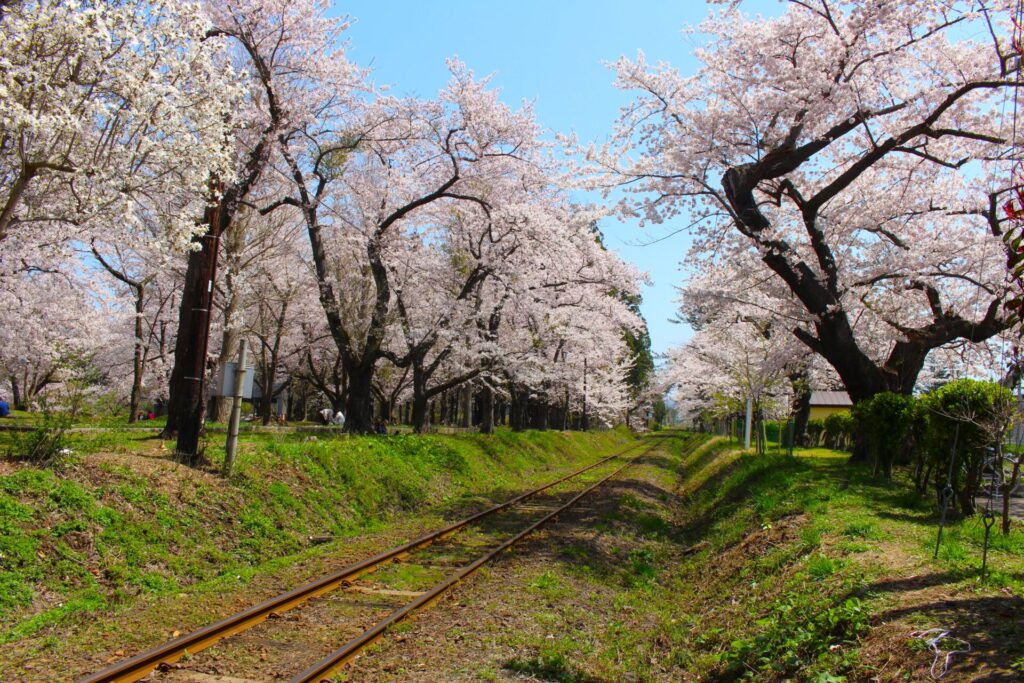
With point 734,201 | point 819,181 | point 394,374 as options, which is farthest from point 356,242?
point 394,374

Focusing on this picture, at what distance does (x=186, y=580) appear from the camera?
8672 millimetres

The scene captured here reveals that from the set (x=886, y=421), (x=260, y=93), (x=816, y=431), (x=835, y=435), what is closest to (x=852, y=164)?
(x=886, y=421)

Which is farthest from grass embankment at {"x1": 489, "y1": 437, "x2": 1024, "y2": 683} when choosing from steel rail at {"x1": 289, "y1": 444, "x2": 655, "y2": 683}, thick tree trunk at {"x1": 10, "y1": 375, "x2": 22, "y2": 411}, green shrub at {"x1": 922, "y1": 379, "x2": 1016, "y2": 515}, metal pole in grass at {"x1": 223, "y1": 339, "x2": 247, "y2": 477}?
thick tree trunk at {"x1": 10, "y1": 375, "x2": 22, "y2": 411}

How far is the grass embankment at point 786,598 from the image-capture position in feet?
17.8

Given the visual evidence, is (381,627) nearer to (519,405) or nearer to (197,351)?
(197,351)

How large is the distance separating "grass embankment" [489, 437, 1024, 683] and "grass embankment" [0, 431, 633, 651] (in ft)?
12.6

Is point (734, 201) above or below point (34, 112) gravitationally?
above

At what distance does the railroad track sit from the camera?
5801mm

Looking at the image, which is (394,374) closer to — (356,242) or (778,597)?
(356,242)

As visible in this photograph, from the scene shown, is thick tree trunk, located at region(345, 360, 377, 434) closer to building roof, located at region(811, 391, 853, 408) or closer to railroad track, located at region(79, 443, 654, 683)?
railroad track, located at region(79, 443, 654, 683)

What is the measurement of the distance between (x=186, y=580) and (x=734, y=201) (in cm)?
1272

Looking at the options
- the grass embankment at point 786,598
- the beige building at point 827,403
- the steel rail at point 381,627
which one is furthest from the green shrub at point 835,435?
the steel rail at point 381,627

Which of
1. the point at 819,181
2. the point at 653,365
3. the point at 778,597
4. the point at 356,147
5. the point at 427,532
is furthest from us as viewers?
the point at 653,365

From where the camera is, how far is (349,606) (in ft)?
25.7
